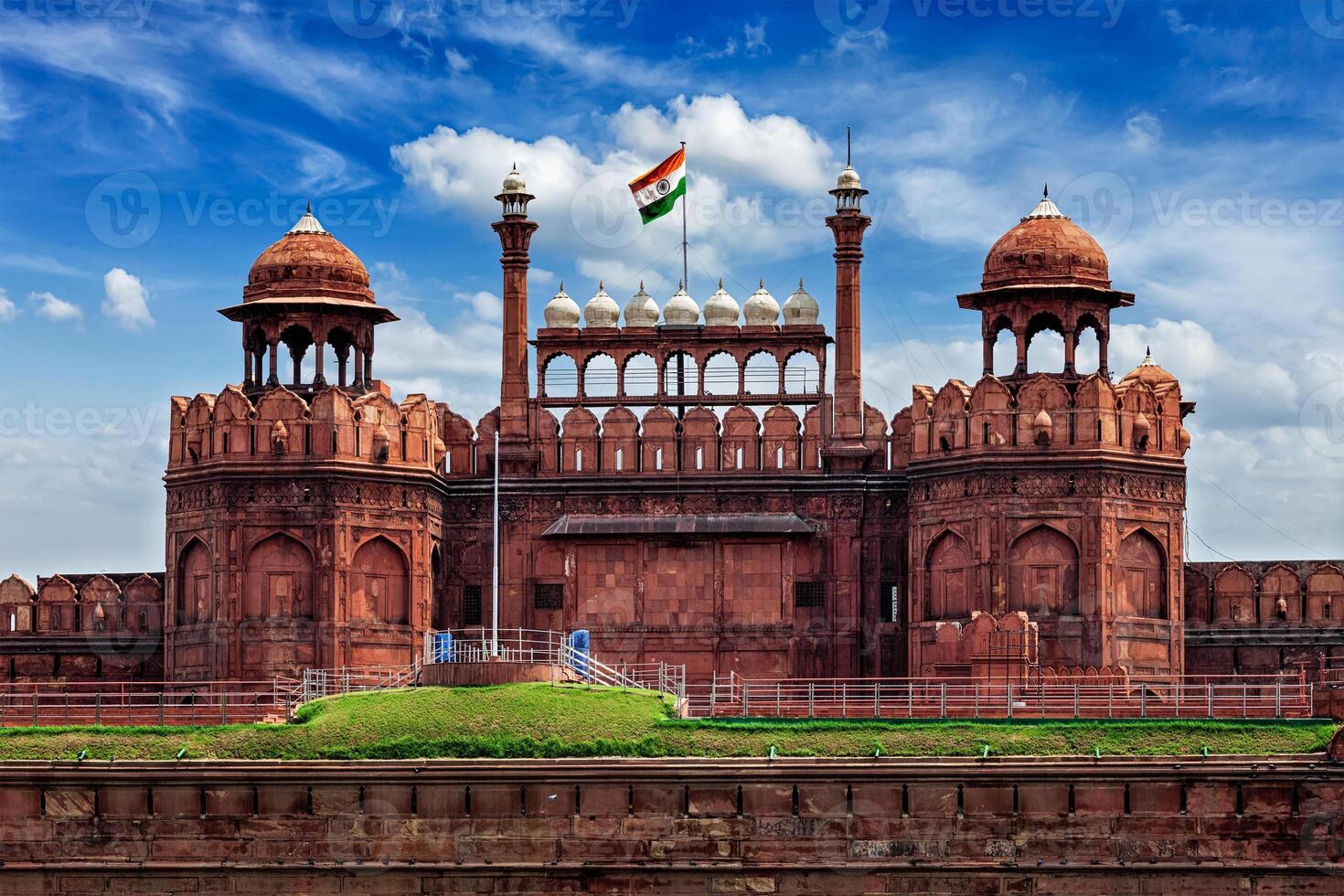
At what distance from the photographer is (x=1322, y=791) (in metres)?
57.4

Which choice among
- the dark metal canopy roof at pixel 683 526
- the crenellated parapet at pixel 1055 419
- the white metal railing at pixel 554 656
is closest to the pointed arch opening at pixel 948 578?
the crenellated parapet at pixel 1055 419

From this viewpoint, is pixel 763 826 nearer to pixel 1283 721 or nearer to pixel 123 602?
pixel 1283 721

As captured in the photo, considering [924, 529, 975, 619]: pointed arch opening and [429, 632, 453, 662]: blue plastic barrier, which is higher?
[924, 529, 975, 619]: pointed arch opening

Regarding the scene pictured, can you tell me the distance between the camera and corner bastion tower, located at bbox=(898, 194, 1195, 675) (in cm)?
6944

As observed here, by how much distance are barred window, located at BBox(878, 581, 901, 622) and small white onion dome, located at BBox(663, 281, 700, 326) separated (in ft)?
32.0

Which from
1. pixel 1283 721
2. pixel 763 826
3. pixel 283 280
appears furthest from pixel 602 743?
pixel 283 280

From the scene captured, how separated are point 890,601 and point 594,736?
52.4ft

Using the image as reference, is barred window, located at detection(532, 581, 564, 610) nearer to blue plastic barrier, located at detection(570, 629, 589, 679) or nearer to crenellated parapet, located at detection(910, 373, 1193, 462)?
blue plastic barrier, located at detection(570, 629, 589, 679)

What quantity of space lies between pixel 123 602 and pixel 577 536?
13.8 m

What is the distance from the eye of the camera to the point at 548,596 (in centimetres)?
7488

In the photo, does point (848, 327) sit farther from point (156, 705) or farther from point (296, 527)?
point (156, 705)

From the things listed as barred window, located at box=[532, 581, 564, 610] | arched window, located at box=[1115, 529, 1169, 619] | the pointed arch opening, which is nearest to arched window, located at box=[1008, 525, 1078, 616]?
the pointed arch opening

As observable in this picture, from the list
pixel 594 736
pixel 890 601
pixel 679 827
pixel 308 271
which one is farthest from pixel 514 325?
pixel 679 827

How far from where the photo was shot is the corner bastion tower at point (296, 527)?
71.2 meters
